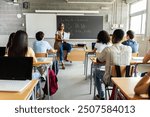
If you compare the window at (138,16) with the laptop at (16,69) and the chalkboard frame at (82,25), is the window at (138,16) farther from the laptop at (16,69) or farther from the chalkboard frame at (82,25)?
the laptop at (16,69)

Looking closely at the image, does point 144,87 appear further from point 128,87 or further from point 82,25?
point 82,25

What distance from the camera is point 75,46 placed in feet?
21.7

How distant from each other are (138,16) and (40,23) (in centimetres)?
378

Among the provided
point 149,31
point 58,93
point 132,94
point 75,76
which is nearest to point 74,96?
point 58,93

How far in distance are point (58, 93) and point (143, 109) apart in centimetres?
270

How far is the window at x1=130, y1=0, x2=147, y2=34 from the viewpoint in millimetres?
6929

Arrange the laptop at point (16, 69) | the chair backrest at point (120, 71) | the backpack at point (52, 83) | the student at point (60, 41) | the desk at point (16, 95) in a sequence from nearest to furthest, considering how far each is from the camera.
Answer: the desk at point (16, 95), the laptop at point (16, 69), the chair backrest at point (120, 71), the backpack at point (52, 83), the student at point (60, 41)

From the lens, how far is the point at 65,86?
4.24m

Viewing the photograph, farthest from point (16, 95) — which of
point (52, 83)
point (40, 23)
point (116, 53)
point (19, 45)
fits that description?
point (40, 23)

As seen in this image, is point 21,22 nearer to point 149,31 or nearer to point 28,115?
point 149,31

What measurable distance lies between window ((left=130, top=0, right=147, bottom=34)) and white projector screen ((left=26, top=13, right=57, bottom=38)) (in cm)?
311

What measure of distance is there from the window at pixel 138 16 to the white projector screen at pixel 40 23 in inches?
122

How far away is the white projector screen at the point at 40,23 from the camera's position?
8.05 metres

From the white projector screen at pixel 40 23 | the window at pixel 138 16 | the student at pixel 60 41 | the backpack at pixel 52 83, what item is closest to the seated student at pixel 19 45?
the backpack at pixel 52 83
